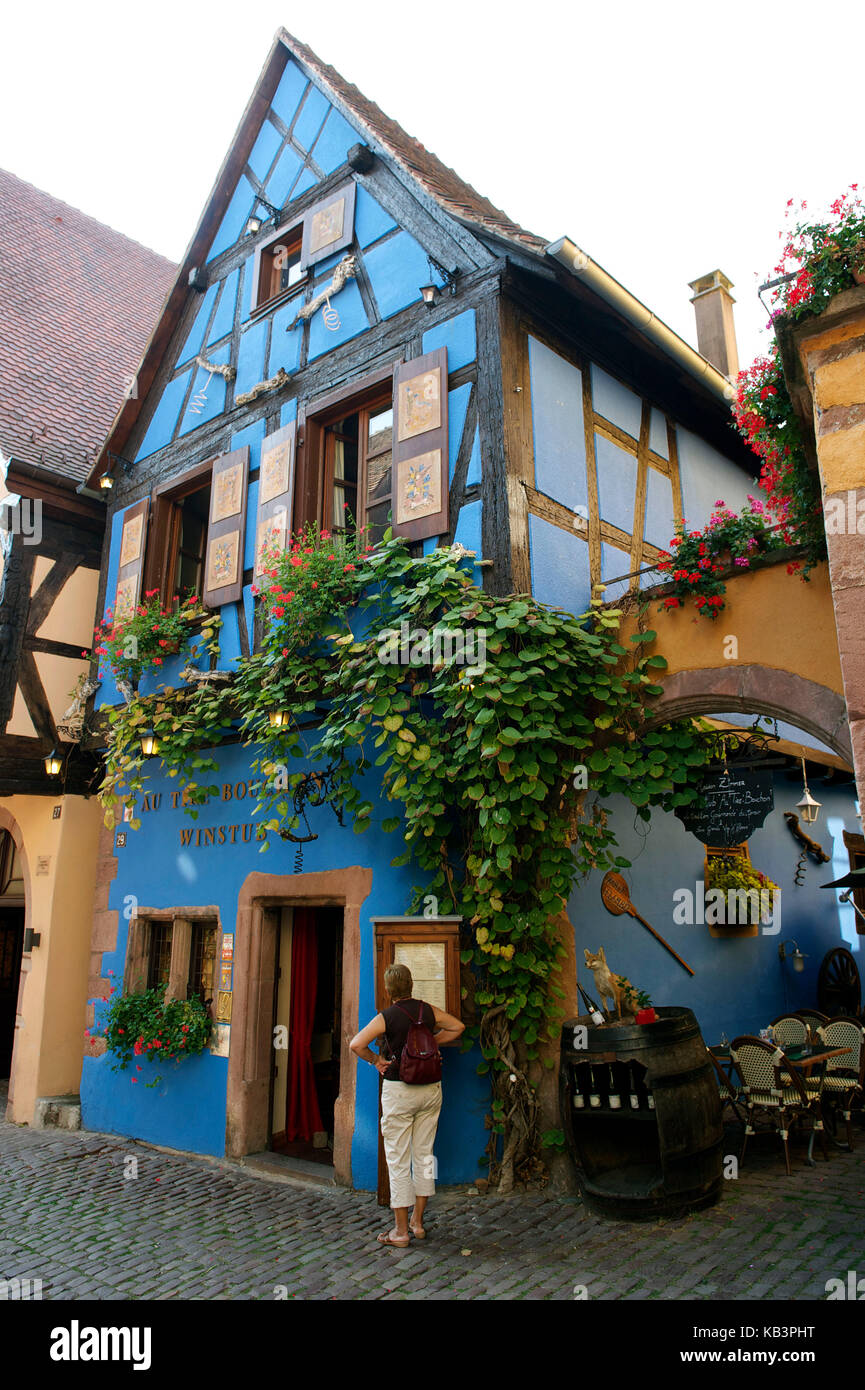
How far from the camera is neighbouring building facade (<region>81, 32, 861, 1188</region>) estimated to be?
570 centimetres

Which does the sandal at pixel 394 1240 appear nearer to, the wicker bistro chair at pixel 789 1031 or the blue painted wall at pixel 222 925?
the blue painted wall at pixel 222 925

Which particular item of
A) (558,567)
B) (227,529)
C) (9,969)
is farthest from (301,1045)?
(9,969)

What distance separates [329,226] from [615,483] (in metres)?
3.18

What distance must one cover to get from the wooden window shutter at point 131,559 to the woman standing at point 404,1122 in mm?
5136

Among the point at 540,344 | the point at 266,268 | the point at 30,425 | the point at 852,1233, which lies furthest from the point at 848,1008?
the point at 30,425

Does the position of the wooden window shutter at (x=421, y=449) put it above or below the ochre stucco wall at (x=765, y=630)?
above

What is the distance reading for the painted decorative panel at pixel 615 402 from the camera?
6914mm

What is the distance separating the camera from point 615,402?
7121mm

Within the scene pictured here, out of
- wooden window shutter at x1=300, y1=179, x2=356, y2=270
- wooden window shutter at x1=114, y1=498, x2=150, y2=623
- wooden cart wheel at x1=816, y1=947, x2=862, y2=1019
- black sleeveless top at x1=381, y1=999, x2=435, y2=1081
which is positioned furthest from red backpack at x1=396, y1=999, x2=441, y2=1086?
wooden cart wheel at x1=816, y1=947, x2=862, y2=1019

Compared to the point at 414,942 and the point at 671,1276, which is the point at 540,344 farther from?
the point at 671,1276

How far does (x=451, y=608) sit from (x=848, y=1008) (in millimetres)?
7263

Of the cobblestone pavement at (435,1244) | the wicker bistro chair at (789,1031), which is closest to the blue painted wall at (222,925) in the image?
the cobblestone pavement at (435,1244)

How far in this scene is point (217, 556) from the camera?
25.3 feet

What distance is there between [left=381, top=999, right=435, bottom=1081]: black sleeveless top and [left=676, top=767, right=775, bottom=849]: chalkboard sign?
1.94 meters
